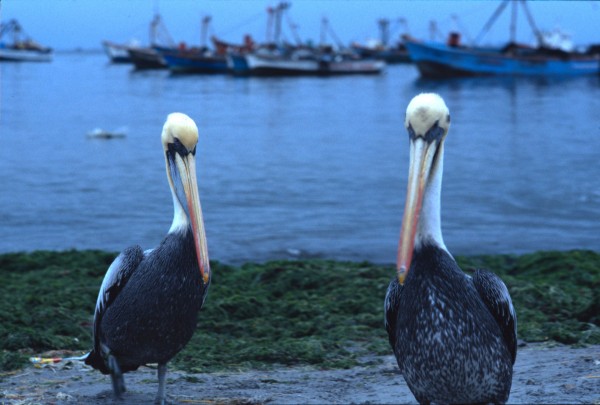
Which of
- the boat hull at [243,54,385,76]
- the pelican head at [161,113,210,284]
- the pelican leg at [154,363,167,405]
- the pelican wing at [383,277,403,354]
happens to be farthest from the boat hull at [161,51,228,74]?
the pelican wing at [383,277,403,354]

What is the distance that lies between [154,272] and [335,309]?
9.68ft

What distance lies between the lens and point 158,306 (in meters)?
4.20

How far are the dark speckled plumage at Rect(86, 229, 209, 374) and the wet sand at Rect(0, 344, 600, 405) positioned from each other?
0.36 meters

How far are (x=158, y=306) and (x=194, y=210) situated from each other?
1.66 ft

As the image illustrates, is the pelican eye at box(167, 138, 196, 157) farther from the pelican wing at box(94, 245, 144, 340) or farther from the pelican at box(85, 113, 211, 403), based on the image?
the pelican wing at box(94, 245, 144, 340)

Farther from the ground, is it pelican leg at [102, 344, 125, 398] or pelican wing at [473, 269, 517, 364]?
pelican wing at [473, 269, 517, 364]

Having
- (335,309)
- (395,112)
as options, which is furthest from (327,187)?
(395,112)

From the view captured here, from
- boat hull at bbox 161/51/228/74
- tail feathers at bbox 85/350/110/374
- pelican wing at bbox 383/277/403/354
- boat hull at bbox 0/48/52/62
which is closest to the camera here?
pelican wing at bbox 383/277/403/354

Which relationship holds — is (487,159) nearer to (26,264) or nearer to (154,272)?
(26,264)

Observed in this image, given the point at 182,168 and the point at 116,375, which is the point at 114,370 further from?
the point at 182,168

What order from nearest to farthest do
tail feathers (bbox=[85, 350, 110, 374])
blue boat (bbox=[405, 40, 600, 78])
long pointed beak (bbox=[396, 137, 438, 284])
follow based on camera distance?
long pointed beak (bbox=[396, 137, 438, 284]), tail feathers (bbox=[85, 350, 110, 374]), blue boat (bbox=[405, 40, 600, 78])

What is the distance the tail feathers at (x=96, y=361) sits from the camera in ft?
14.9

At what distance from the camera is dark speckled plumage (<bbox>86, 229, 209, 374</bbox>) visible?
4.21 m

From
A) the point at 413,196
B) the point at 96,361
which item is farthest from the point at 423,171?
the point at 96,361
